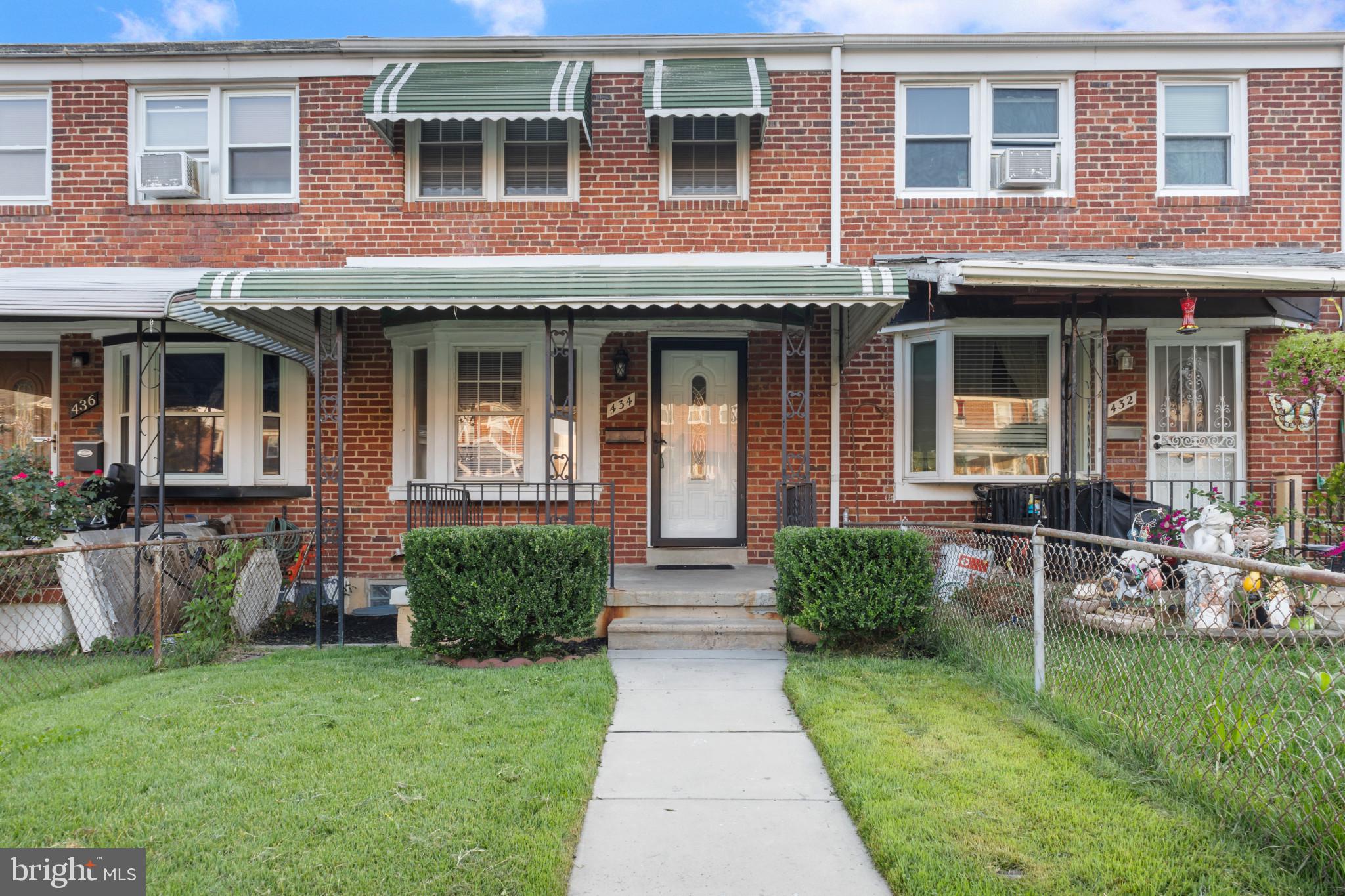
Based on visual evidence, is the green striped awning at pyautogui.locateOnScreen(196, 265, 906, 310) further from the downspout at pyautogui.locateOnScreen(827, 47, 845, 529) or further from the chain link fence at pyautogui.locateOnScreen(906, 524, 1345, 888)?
the downspout at pyautogui.locateOnScreen(827, 47, 845, 529)

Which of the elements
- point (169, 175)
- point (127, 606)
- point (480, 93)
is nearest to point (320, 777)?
point (127, 606)

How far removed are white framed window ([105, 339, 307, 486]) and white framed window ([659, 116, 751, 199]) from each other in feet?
14.5

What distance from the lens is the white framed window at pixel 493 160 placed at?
29.6ft

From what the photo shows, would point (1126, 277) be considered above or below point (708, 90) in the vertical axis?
below

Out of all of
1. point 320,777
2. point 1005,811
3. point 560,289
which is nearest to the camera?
point 1005,811

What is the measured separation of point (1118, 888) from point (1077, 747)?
1.31 metres

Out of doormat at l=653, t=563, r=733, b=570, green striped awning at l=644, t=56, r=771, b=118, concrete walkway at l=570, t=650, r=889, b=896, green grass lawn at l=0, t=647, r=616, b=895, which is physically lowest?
concrete walkway at l=570, t=650, r=889, b=896

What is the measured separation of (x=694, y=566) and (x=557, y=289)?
135 inches

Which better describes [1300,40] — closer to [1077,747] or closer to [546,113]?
[546,113]

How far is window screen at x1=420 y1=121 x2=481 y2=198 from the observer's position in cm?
904

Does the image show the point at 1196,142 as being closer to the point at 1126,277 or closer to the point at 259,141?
the point at 1126,277

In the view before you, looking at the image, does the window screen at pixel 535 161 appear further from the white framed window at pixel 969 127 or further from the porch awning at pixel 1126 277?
the porch awning at pixel 1126 277

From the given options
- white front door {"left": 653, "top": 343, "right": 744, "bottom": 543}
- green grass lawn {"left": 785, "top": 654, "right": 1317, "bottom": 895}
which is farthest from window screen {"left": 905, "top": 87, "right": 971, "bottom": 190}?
green grass lawn {"left": 785, "top": 654, "right": 1317, "bottom": 895}

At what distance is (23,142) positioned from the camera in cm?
912
